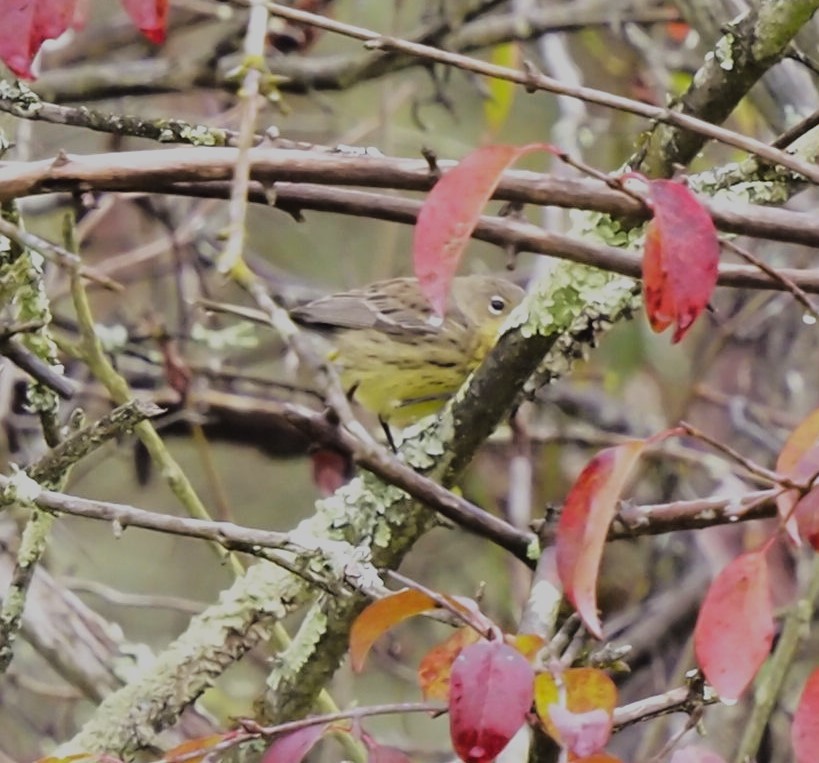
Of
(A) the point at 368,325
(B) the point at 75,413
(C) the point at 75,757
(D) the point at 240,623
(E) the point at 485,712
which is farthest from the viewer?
(A) the point at 368,325

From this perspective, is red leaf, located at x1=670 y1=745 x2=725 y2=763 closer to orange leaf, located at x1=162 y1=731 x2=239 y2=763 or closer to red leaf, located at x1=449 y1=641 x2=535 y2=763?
red leaf, located at x1=449 y1=641 x2=535 y2=763

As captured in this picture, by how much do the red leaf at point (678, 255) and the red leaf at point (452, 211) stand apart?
4.3 inches

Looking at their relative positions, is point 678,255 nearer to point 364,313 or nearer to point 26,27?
point 26,27

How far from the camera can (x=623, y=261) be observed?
51.3 inches

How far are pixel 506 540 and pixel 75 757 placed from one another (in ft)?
1.66

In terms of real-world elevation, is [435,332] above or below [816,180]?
below

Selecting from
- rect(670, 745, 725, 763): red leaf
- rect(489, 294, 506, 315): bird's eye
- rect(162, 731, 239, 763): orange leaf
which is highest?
rect(489, 294, 506, 315): bird's eye

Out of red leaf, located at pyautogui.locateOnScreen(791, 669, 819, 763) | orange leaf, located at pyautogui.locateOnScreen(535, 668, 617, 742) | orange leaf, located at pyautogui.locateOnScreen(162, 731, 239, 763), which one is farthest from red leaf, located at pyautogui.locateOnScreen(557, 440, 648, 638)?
orange leaf, located at pyautogui.locateOnScreen(162, 731, 239, 763)

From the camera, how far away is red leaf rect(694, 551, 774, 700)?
1210 millimetres

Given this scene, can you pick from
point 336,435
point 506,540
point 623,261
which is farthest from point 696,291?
point 506,540

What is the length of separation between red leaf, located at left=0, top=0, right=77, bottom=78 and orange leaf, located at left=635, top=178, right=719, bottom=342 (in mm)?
557

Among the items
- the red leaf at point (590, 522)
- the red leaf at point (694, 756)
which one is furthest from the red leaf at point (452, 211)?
the red leaf at point (694, 756)

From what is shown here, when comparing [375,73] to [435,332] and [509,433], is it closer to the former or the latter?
[435,332]

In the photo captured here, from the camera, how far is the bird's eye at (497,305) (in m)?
3.40
